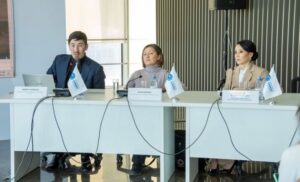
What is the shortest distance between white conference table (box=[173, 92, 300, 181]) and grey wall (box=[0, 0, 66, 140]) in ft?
8.16

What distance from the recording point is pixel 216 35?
686 centimetres

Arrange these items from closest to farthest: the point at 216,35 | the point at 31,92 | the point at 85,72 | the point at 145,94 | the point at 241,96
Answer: the point at 241,96, the point at 145,94, the point at 31,92, the point at 85,72, the point at 216,35

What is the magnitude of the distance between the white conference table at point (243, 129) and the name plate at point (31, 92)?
1127 millimetres

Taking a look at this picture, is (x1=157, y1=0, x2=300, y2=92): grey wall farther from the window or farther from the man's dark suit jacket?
the man's dark suit jacket

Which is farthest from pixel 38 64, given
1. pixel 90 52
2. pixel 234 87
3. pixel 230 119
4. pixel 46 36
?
pixel 230 119

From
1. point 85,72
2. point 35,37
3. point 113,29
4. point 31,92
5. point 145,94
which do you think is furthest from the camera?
point 113,29

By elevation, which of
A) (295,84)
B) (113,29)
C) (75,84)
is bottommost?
(295,84)

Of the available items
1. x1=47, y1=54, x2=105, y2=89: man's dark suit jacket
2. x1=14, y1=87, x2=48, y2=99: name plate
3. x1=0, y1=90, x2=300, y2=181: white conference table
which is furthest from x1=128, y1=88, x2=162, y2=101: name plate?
x1=47, y1=54, x2=105, y2=89: man's dark suit jacket

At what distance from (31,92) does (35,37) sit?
1922 mm

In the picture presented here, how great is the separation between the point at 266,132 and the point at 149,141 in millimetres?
916

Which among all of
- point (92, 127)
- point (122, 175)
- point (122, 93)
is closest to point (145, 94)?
point (122, 93)

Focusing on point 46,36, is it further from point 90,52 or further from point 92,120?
point 92,120

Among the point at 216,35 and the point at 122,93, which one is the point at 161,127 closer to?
the point at 122,93

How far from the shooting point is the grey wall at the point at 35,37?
224 inches
